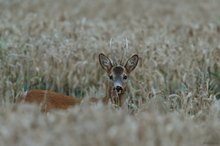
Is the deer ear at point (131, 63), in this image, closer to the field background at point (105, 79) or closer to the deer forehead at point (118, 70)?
the deer forehead at point (118, 70)

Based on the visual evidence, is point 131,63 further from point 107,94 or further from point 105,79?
point 105,79

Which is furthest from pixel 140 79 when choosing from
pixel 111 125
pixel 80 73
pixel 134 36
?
pixel 111 125

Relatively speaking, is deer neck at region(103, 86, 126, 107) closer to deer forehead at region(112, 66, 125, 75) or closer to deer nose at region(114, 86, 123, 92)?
deer nose at region(114, 86, 123, 92)

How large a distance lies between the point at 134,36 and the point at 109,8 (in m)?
8.06

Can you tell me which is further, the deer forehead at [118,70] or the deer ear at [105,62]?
the deer ear at [105,62]

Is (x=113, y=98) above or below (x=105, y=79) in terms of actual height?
below

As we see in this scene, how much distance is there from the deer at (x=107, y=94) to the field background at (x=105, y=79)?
0.64 feet

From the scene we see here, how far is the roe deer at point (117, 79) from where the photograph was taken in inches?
363

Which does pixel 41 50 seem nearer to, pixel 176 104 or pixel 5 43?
pixel 5 43

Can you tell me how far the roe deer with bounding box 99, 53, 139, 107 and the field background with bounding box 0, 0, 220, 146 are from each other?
0.71 ft

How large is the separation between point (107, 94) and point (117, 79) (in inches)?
12.9

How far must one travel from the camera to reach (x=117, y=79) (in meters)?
9.26

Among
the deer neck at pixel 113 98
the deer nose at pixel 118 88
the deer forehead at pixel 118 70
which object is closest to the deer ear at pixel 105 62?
the deer forehead at pixel 118 70

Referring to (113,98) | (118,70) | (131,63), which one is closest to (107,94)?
(113,98)
